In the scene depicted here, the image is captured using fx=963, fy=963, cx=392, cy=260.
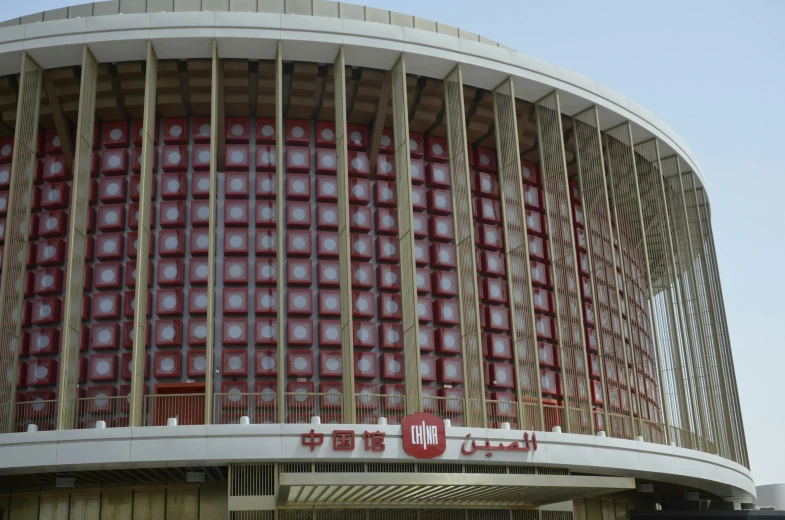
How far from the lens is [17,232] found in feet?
97.2

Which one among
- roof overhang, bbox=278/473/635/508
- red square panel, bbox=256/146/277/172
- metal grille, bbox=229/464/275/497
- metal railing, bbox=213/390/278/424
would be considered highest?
red square panel, bbox=256/146/277/172

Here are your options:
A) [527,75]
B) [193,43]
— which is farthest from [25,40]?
[527,75]

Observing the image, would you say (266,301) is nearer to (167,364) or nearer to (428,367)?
(167,364)

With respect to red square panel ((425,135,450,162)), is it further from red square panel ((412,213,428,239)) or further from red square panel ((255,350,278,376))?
red square panel ((255,350,278,376))

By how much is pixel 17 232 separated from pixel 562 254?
59.1 ft

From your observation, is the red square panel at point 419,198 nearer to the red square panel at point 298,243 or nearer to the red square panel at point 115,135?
the red square panel at point 298,243

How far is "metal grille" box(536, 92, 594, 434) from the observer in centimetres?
3225

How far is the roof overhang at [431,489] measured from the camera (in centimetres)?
2214

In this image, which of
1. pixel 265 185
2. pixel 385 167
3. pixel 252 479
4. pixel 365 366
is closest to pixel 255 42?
pixel 265 185

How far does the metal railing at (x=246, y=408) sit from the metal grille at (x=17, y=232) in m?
5.89

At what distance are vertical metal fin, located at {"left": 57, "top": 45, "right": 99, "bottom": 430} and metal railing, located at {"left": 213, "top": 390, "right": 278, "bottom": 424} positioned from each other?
4.41 m

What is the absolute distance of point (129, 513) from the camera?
28.5 metres

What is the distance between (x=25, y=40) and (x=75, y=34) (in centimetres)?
160

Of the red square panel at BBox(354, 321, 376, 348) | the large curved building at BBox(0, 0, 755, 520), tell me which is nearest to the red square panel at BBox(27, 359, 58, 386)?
the large curved building at BBox(0, 0, 755, 520)
